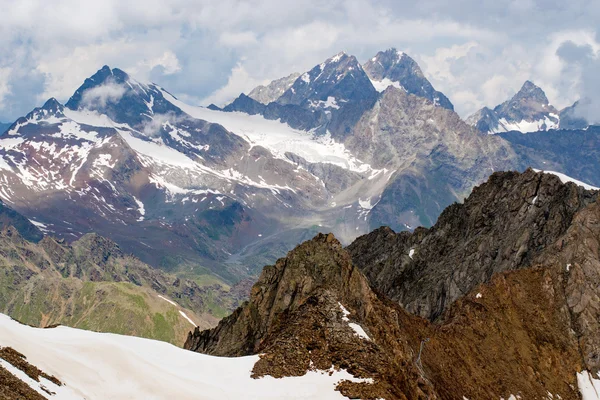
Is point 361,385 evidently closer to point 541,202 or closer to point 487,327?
point 487,327

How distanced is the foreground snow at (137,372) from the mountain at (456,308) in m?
1.53

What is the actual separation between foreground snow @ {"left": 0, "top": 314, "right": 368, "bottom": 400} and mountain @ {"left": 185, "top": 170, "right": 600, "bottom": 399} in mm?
1535

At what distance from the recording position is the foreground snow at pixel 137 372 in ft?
125

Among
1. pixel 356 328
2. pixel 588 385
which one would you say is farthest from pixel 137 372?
pixel 588 385

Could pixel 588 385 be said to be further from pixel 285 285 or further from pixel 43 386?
pixel 43 386

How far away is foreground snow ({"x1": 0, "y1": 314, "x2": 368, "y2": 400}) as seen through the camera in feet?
125

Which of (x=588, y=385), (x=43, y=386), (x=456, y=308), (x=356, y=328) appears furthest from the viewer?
(x=456, y=308)

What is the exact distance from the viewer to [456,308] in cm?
9675

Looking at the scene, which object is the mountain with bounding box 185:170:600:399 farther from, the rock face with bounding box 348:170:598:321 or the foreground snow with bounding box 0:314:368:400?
the foreground snow with bounding box 0:314:368:400

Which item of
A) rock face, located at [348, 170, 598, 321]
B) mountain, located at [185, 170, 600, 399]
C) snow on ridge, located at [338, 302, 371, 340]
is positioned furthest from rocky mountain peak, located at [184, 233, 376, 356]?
rock face, located at [348, 170, 598, 321]

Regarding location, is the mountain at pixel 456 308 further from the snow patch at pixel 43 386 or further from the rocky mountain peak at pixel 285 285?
the snow patch at pixel 43 386

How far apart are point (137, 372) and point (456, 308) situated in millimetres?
65411

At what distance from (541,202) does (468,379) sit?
260ft

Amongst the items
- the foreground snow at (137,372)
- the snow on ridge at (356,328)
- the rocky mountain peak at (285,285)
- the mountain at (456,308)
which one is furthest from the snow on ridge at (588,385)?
the foreground snow at (137,372)
